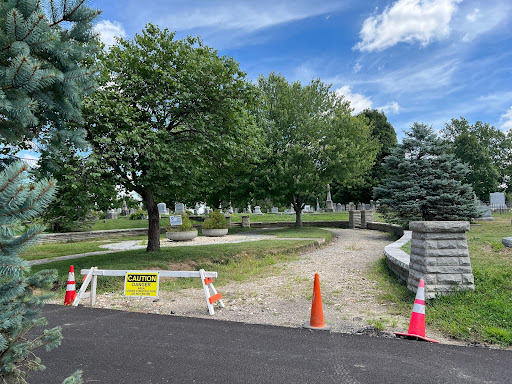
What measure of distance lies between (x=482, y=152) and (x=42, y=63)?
46524 millimetres

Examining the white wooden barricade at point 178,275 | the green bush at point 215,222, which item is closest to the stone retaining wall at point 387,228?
the green bush at point 215,222

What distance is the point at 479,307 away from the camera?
16.4ft

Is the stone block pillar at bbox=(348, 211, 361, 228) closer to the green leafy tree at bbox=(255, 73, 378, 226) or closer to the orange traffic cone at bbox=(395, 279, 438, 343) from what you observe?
the green leafy tree at bbox=(255, 73, 378, 226)

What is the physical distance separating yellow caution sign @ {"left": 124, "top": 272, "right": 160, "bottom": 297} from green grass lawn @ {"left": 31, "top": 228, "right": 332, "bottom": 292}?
1666 millimetres

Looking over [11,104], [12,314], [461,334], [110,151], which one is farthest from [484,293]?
[110,151]

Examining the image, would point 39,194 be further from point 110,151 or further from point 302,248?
point 302,248

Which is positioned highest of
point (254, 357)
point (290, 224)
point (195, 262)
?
point (254, 357)

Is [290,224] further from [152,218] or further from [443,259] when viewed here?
A: [443,259]

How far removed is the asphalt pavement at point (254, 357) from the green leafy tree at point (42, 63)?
8.02 ft

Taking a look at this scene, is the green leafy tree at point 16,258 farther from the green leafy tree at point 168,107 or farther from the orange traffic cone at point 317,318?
the green leafy tree at point 168,107

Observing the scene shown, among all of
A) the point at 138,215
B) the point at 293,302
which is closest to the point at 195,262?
the point at 293,302

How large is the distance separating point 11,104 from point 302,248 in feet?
39.5

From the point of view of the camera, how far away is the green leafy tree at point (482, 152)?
130ft

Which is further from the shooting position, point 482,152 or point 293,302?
point 482,152
